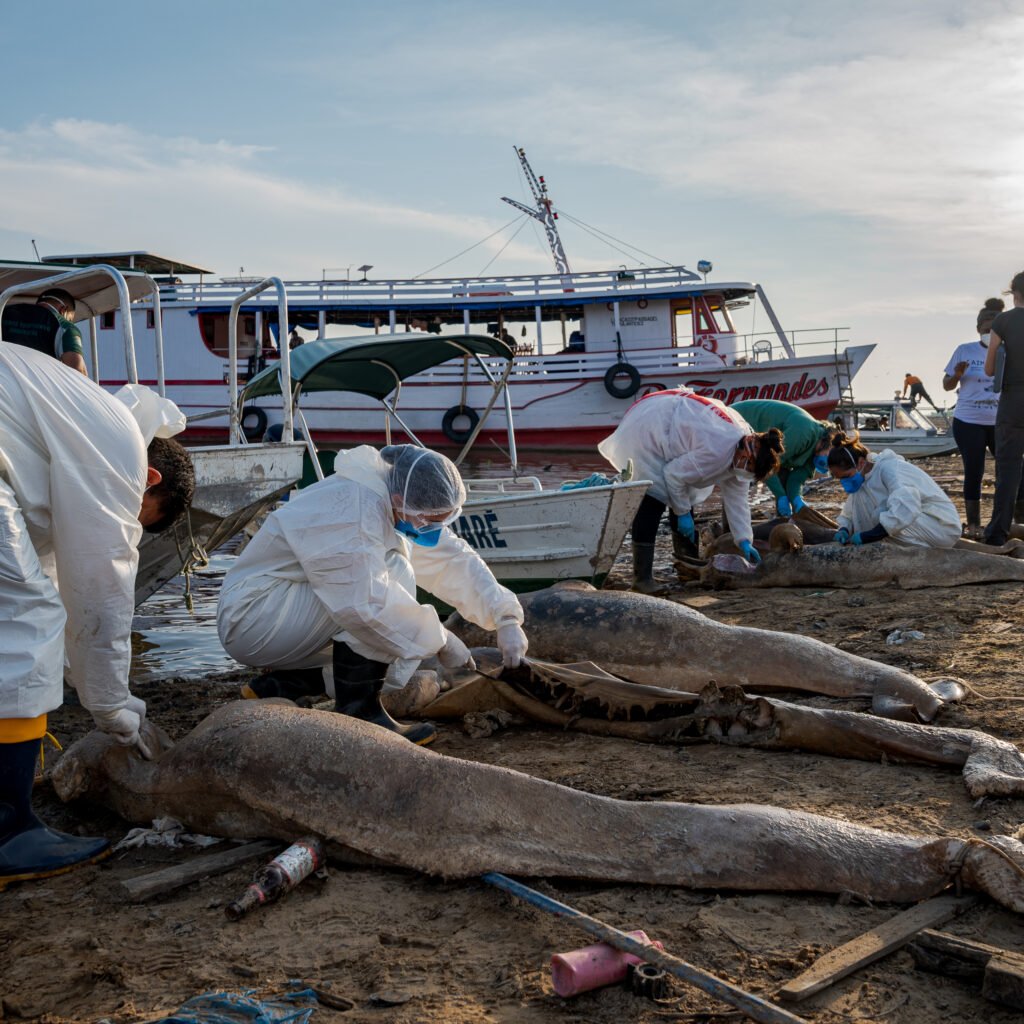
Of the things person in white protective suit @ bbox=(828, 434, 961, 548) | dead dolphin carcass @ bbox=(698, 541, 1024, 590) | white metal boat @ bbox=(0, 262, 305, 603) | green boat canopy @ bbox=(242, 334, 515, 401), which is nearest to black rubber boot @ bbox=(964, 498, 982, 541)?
person in white protective suit @ bbox=(828, 434, 961, 548)

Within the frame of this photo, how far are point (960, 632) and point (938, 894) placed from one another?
3.77m

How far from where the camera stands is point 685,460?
886 cm

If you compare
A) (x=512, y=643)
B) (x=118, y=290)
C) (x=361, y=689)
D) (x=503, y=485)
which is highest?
(x=118, y=290)

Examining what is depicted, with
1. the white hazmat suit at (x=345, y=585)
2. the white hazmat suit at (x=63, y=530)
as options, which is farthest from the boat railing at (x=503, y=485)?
the white hazmat suit at (x=63, y=530)

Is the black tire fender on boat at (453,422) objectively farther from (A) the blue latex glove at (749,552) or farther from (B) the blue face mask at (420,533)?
(B) the blue face mask at (420,533)

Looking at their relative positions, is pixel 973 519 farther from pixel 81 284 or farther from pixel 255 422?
pixel 255 422

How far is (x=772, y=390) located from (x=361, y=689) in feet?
74.1

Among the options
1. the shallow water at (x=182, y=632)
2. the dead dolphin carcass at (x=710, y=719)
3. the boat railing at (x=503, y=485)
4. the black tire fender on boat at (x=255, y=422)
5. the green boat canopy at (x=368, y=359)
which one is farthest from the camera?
the black tire fender on boat at (x=255, y=422)

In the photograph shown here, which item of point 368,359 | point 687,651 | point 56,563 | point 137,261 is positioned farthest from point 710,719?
point 137,261

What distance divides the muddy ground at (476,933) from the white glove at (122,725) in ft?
1.29

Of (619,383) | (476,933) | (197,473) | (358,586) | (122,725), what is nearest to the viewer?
(476,933)

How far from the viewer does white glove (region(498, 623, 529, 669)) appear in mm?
5117

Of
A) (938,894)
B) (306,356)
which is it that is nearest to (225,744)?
(938,894)

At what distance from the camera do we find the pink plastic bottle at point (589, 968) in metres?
2.65
